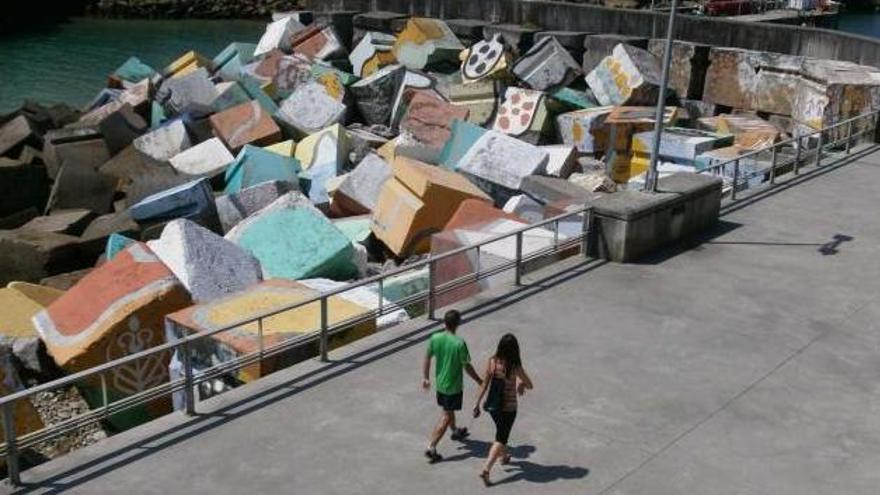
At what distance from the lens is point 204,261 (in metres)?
11.0

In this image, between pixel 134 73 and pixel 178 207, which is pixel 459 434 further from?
pixel 134 73

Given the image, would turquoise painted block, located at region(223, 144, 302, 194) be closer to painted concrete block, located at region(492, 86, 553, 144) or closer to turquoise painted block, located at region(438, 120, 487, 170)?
turquoise painted block, located at region(438, 120, 487, 170)

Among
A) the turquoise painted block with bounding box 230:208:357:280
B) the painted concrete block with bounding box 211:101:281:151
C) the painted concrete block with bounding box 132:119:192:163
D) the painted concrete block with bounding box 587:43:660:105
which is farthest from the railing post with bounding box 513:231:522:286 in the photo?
the painted concrete block with bounding box 587:43:660:105

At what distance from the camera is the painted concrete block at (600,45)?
2147cm

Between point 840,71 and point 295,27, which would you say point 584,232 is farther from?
point 295,27

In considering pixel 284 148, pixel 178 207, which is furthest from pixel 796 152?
pixel 178 207

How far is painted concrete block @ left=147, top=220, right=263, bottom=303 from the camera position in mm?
10609

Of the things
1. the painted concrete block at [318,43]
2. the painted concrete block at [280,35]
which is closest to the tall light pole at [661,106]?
the painted concrete block at [318,43]

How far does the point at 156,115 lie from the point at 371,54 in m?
5.88

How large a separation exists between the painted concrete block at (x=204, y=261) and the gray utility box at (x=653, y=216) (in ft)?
12.8

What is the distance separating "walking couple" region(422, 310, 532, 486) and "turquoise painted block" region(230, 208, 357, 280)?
5.06 meters

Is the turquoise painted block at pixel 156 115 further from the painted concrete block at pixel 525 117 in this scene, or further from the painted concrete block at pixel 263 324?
the painted concrete block at pixel 263 324

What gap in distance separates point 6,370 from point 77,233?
6.38m

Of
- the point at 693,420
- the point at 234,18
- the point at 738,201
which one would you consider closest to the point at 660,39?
the point at 738,201
